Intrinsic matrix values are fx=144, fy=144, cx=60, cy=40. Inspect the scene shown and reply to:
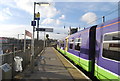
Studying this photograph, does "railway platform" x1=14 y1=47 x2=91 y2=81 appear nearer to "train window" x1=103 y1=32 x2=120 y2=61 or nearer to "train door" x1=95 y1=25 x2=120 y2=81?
"train door" x1=95 y1=25 x2=120 y2=81

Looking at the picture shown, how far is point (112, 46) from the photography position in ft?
17.8

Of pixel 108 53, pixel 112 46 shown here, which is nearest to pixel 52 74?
pixel 108 53

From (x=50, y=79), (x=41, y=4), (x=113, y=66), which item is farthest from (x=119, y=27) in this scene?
(x=41, y=4)

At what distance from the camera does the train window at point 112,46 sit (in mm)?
5048

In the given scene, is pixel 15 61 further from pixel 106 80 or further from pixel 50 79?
pixel 106 80

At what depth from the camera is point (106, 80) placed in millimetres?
5574

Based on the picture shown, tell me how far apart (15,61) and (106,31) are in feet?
15.3

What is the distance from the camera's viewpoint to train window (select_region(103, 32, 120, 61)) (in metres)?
5.05

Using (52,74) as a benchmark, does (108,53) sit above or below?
above

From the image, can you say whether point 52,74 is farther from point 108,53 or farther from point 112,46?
point 112,46

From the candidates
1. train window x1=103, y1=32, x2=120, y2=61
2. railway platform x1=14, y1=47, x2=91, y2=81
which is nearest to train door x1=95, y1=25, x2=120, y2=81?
train window x1=103, y1=32, x2=120, y2=61

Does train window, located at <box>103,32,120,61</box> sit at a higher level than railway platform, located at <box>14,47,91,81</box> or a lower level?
higher

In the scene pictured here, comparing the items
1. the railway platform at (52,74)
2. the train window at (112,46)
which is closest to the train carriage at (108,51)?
the train window at (112,46)

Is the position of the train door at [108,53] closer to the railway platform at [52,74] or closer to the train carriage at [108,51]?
the train carriage at [108,51]
